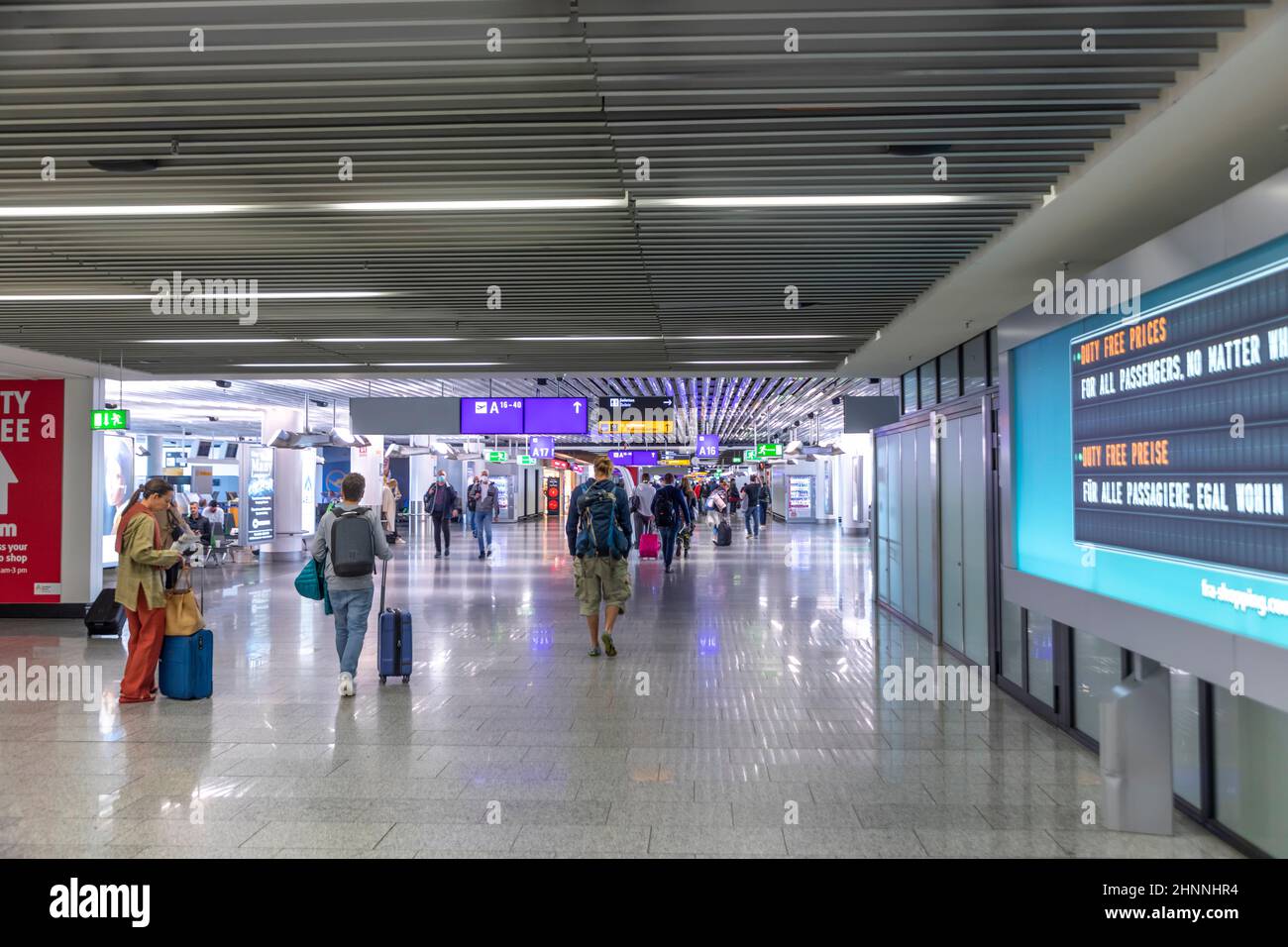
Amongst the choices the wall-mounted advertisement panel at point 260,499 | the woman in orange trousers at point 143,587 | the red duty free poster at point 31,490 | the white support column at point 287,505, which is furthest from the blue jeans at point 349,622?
the white support column at point 287,505

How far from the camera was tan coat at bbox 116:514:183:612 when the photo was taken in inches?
262

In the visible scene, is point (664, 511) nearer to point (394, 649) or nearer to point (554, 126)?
point (394, 649)

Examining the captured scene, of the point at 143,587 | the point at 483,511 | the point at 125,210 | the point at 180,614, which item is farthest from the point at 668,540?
the point at 125,210

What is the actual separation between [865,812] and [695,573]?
41.4 ft

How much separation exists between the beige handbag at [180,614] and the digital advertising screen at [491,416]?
8.71 meters

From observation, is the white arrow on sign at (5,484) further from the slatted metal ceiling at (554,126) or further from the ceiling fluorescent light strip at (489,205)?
the ceiling fluorescent light strip at (489,205)

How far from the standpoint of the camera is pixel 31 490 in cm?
1213

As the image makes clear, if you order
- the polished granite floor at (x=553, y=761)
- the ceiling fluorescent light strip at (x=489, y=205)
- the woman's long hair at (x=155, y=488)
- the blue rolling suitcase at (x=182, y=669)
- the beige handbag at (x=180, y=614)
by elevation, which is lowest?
the polished granite floor at (x=553, y=761)

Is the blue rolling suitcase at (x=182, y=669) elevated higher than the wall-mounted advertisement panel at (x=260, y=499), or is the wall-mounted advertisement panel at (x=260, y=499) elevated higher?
the wall-mounted advertisement panel at (x=260, y=499)

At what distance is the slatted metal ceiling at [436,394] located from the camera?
20.5m

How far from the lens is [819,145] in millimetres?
4562

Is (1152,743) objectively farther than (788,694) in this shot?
No
